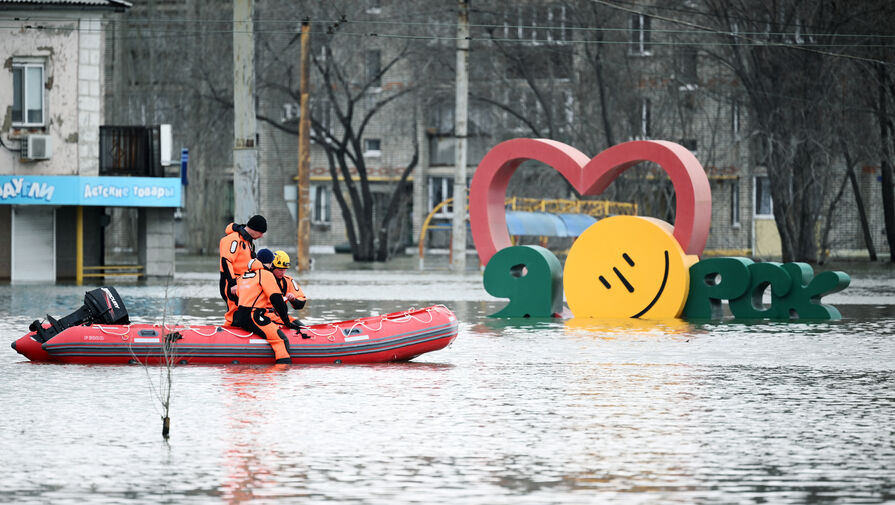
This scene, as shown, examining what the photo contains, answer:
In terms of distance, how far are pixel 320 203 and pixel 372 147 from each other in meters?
4.10

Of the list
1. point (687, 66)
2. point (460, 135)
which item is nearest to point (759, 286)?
point (460, 135)

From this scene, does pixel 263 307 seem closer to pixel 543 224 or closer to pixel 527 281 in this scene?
pixel 527 281

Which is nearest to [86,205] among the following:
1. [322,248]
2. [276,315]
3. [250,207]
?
[250,207]

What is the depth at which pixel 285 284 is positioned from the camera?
1753 centimetres

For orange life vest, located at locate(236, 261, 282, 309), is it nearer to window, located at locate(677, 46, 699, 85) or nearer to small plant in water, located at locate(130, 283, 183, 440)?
small plant in water, located at locate(130, 283, 183, 440)

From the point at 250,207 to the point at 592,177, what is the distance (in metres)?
7.95

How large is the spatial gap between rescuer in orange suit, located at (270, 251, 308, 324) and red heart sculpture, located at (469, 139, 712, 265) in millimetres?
9930

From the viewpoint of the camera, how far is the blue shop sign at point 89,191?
1489 inches

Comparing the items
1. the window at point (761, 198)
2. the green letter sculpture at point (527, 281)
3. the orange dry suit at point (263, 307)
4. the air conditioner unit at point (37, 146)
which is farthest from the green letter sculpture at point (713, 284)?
the window at point (761, 198)

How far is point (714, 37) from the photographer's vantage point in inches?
1887

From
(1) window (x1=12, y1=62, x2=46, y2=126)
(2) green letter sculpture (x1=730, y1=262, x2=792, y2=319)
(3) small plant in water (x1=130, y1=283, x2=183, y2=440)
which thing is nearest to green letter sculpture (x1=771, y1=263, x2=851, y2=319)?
(2) green letter sculpture (x1=730, y1=262, x2=792, y2=319)

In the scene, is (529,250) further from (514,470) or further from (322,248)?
(322,248)

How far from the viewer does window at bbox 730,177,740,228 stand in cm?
6844

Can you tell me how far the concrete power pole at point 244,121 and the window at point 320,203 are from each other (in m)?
44.3
